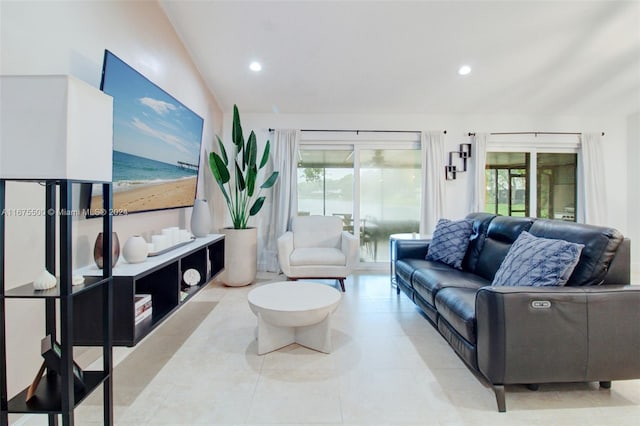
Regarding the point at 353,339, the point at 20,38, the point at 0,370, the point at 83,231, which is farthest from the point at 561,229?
the point at 20,38

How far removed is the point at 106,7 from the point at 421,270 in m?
3.07

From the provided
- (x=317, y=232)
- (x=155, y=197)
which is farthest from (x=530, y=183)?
(x=155, y=197)

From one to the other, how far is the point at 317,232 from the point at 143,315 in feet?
7.94

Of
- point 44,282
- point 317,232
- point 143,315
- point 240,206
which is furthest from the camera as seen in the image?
point 240,206

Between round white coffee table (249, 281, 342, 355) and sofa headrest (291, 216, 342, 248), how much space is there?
64.0 inches

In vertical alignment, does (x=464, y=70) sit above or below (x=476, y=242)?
above

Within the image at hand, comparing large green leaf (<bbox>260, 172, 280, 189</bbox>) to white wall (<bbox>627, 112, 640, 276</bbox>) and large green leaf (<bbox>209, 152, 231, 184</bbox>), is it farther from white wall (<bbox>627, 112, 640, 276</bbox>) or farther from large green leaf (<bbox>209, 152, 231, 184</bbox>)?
white wall (<bbox>627, 112, 640, 276</bbox>)

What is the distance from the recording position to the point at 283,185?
434 centimetres

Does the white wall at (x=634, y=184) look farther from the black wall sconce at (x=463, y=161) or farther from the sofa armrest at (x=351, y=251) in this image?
the sofa armrest at (x=351, y=251)

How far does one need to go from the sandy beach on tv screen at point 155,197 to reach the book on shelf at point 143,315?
2.46 ft

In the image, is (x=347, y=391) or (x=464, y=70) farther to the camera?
(x=464, y=70)

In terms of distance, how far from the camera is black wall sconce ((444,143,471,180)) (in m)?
4.45

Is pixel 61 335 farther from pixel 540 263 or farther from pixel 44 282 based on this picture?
pixel 540 263

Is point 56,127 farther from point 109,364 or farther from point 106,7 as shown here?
point 106,7
